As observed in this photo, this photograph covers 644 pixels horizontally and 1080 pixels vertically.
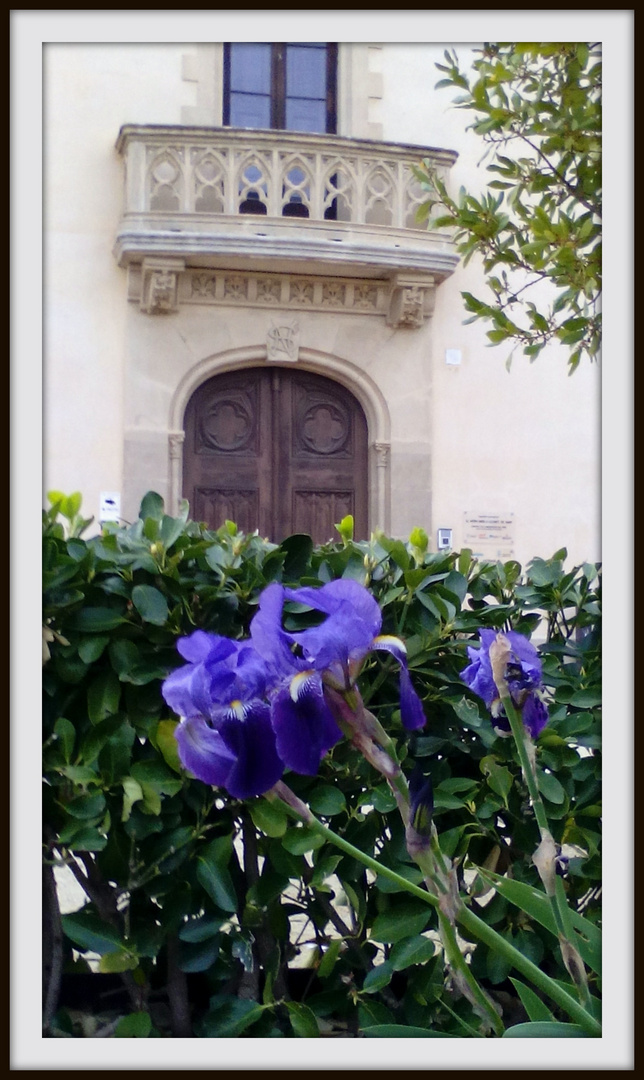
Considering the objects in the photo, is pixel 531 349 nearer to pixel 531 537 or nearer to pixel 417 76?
pixel 531 537

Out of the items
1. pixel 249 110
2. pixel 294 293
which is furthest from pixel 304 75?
pixel 294 293

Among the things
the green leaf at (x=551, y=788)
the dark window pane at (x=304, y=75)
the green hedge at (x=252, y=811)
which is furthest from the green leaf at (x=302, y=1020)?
the dark window pane at (x=304, y=75)

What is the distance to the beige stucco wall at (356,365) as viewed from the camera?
8062 mm

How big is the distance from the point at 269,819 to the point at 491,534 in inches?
285

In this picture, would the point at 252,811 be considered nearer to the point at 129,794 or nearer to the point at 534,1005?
the point at 129,794

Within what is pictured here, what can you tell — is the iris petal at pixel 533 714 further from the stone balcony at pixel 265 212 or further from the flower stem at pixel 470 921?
the stone balcony at pixel 265 212

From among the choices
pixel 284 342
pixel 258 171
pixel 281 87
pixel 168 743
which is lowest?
pixel 168 743

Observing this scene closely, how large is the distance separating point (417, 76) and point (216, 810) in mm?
8537

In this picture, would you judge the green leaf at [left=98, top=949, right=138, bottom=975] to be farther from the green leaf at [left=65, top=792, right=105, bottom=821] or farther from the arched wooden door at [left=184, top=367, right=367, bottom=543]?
→ the arched wooden door at [left=184, top=367, right=367, bottom=543]

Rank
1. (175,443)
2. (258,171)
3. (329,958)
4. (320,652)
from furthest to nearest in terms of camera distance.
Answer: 1. (175,443)
2. (258,171)
3. (329,958)
4. (320,652)

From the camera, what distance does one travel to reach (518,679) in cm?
110

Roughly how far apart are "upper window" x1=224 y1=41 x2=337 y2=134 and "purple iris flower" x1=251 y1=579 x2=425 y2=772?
8.42 m

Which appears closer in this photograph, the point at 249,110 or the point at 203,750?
the point at 203,750

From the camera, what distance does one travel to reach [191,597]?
61.3 inches
